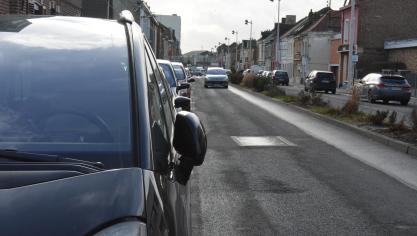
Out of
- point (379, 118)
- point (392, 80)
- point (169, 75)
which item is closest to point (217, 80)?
point (392, 80)

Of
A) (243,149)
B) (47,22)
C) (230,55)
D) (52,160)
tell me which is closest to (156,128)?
(52,160)

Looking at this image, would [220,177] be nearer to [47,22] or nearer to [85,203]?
[47,22]

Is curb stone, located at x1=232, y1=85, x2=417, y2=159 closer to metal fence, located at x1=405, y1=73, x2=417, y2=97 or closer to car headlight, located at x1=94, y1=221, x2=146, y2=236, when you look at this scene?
car headlight, located at x1=94, y1=221, x2=146, y2=236

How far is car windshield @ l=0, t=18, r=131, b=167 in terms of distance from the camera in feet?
8.93

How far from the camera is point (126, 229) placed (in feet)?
6.70

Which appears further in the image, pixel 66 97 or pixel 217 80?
pixel 217 80

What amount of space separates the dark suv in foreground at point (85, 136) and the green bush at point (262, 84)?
Answer: 3303 centimetres

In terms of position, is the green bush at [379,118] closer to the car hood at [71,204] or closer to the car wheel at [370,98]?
the car hood at [71,204]

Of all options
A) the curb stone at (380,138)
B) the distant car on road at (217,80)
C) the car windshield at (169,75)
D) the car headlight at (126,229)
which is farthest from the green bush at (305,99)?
the distant car on road at (217,80)

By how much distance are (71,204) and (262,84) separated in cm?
3600

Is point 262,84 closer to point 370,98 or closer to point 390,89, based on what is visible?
point 370,98

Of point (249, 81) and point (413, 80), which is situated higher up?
point (413, 80)

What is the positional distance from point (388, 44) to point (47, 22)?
52.7 metres

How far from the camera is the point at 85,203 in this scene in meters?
2.09
